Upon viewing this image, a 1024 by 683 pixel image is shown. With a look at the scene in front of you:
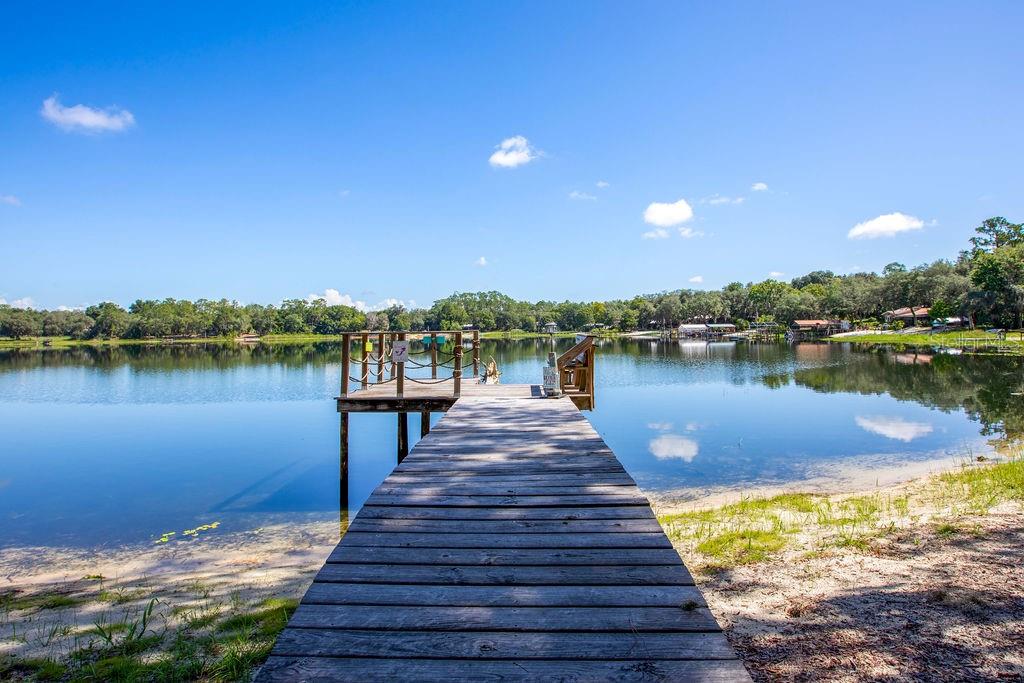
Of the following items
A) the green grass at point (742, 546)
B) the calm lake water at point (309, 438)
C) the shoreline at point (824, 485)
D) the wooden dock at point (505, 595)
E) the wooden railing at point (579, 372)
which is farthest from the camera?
the wooden railing at point (579, 372)

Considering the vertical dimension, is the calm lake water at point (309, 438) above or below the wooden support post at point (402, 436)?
below

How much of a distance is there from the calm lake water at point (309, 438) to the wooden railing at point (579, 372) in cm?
254

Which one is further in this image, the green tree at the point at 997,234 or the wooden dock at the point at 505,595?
the green tree at the point at 997,234

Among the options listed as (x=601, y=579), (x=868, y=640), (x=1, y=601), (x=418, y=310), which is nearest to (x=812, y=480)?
(x=868, y=640)

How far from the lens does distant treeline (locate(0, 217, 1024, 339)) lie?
206 feet

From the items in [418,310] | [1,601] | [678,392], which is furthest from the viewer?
[418,310]

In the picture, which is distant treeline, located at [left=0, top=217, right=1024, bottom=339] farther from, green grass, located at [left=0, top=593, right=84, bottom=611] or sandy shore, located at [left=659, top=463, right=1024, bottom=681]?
green grass, located at [left=0, top=593, right=84, bottom=611]

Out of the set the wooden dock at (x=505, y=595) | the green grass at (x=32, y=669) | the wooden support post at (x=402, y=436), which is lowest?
the green grass at (x=32, y=669)

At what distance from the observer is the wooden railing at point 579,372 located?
11.9m

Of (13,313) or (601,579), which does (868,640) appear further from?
(13,313)

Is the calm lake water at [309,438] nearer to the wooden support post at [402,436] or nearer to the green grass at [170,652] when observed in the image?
the wooden support post at [402,436]

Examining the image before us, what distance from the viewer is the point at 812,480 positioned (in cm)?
1209

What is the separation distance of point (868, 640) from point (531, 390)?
344 inches

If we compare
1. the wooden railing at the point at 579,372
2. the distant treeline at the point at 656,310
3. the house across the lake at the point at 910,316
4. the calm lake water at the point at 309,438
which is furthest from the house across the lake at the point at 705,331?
the wooden railing at the point at 579,372
